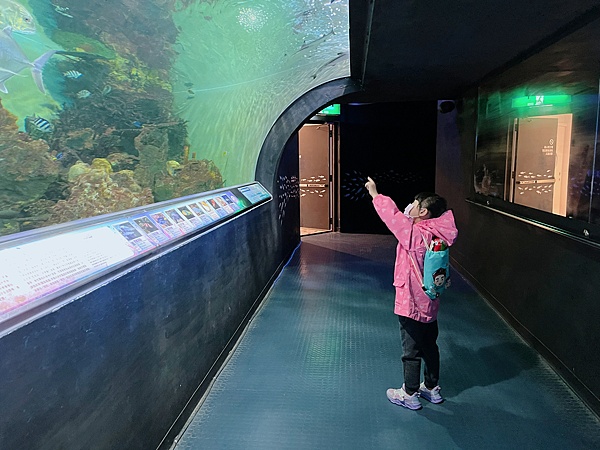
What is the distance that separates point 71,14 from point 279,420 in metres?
11.1

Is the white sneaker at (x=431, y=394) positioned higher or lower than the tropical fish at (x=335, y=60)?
lower

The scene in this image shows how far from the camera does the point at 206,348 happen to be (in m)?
2.49

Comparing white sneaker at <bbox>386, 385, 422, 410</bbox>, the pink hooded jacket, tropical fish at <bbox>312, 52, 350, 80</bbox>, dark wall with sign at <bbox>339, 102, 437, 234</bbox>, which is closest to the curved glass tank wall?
tropical fish at <bbox>312, 52, 350, 80</bbox>

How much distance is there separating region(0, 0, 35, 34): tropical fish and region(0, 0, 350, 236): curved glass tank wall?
0.04 metres

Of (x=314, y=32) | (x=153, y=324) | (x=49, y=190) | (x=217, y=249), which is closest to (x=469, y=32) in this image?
(x=314, y=32)

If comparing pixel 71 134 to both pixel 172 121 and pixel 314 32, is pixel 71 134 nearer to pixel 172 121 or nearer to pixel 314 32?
pixel 172 121

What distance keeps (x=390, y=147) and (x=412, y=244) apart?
612 cm

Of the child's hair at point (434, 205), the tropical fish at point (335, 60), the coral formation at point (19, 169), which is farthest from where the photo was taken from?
the coral formation at point (19, 169)

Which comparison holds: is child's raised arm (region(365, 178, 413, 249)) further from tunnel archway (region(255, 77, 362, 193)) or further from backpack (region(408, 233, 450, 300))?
tunnel archway (region(255, 77, 362, 193))

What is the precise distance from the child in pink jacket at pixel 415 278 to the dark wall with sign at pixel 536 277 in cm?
95

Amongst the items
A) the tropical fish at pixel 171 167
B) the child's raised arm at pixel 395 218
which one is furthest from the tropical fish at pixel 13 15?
the child's raised arm at pixel 395 218

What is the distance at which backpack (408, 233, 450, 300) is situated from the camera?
200cm

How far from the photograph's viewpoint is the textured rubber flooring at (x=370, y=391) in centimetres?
Answer: 200

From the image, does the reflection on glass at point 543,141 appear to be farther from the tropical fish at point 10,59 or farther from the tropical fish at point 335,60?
the tropical fish at point 10,59
